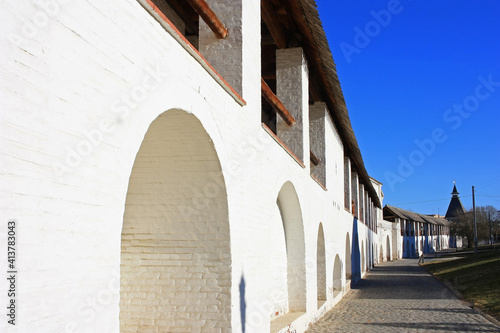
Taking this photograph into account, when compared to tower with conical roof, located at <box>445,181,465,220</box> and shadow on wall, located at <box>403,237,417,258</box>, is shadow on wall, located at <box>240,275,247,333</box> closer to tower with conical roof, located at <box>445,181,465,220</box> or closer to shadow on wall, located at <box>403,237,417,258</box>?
shadow on wall, located at <box>403,237,417,258</box>

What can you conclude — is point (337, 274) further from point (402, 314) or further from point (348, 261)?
point (348, 261)

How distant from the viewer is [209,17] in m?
5.66

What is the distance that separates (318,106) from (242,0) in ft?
23.7

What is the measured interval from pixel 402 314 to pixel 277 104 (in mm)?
6733

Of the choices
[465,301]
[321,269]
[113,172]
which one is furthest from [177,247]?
[465,301]

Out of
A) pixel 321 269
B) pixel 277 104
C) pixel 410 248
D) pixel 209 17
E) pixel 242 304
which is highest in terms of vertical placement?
pixel 209 17

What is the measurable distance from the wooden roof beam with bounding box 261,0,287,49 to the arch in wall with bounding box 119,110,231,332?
4581 mm

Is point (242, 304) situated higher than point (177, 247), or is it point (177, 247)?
point (177, 247)

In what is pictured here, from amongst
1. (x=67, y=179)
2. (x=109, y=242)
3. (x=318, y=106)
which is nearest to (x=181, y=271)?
(x=109, y=242)

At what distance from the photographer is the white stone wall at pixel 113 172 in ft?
8.00

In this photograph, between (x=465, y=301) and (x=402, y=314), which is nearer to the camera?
(x=402, y=314)

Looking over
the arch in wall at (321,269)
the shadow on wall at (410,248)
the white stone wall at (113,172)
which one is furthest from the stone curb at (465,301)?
the shadow on wall at (410,248)

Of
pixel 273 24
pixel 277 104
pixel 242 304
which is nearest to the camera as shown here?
pixel 242 304

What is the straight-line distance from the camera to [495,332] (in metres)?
9.91
